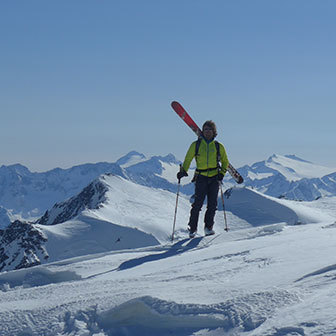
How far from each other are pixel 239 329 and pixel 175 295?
1227 millimetres

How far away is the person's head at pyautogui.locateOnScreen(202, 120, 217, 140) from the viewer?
12.5m

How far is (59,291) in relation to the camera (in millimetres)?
7141

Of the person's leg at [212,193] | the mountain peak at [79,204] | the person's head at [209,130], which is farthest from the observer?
the mountain peak at [79,204]

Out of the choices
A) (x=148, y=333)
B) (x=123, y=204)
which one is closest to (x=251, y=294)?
(x=148, y=333)

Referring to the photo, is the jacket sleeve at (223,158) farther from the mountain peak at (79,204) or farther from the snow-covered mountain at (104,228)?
the mountain peak at (79,204)

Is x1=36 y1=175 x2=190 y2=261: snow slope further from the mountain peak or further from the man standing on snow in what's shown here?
the man standing on snow

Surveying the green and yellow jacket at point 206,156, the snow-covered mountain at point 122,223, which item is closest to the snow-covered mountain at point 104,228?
the snow-covered mountain at point 122,223

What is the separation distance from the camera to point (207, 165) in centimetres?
1273

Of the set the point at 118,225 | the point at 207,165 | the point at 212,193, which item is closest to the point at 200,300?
the point at 207,165

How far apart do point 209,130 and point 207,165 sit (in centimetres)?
88

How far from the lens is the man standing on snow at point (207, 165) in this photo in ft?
41.5

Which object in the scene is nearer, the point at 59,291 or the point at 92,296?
the point at 92,296

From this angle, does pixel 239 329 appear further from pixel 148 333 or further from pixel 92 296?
pixel 92 296

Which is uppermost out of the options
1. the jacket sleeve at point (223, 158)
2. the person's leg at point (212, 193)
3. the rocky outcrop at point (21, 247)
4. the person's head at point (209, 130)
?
the person's head at point (209, 130)
